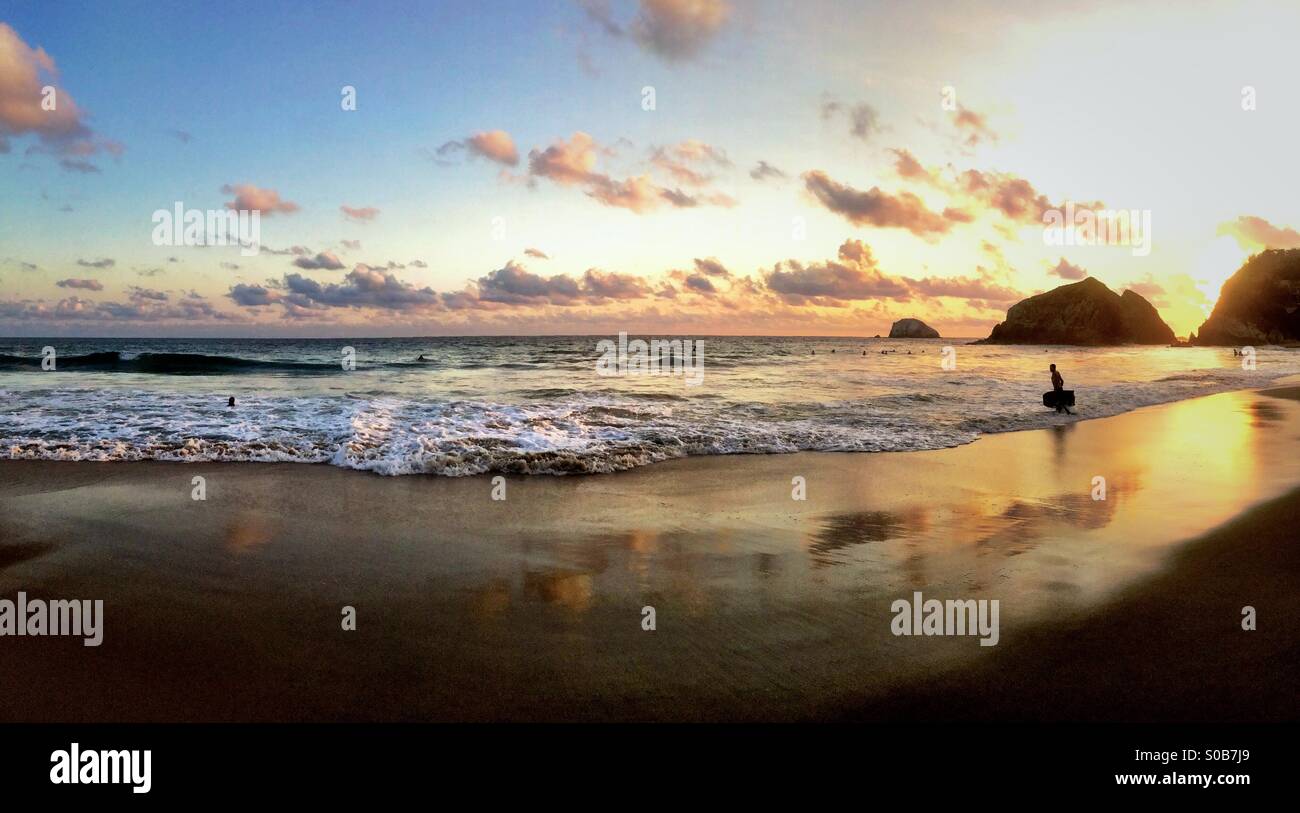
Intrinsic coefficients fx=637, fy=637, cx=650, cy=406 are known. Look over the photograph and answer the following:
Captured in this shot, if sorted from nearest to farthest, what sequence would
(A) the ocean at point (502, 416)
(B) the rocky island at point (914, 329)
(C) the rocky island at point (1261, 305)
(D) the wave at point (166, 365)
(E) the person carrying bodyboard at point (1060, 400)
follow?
(A) the ocean at point (502, 416), (E) the person carrying bodyboard at point (1060, 400), (D) the wave at point (166, 365), (C) the rocky island at point (1261, 305), (B) the rocky island at point (914, 329)

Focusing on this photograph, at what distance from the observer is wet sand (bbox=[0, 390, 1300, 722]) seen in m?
4.00

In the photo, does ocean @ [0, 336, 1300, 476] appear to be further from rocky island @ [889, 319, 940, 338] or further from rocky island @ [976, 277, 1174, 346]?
rocky island @ [889, 319, 940, 338]

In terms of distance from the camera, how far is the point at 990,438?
15672mm

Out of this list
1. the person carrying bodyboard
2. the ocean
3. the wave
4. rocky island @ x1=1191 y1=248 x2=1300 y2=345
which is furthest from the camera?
rocky island @ x1=1191 y1=248 x2=1300 y2=345

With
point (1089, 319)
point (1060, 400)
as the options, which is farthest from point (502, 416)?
point (1089, 319)

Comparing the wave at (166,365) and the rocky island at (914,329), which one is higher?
the rocky island at (914,329)

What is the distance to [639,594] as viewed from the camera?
5648 mm

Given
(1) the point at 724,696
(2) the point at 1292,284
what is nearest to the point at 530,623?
(1) the point at 724,696

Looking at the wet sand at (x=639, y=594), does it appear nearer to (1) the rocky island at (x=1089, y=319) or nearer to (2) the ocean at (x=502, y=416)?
(2) the ocean at (x=502, y=416)

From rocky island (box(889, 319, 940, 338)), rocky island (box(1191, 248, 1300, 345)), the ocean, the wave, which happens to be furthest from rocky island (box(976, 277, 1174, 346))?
the wave

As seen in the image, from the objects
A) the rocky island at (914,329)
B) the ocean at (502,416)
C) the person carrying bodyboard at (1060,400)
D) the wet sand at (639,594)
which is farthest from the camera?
the rocky island at (914,329)

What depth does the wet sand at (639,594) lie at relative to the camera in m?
4.00

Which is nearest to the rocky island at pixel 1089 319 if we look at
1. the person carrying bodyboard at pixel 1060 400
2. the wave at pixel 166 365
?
the person carrying bodyboard at pixel 1060 400
